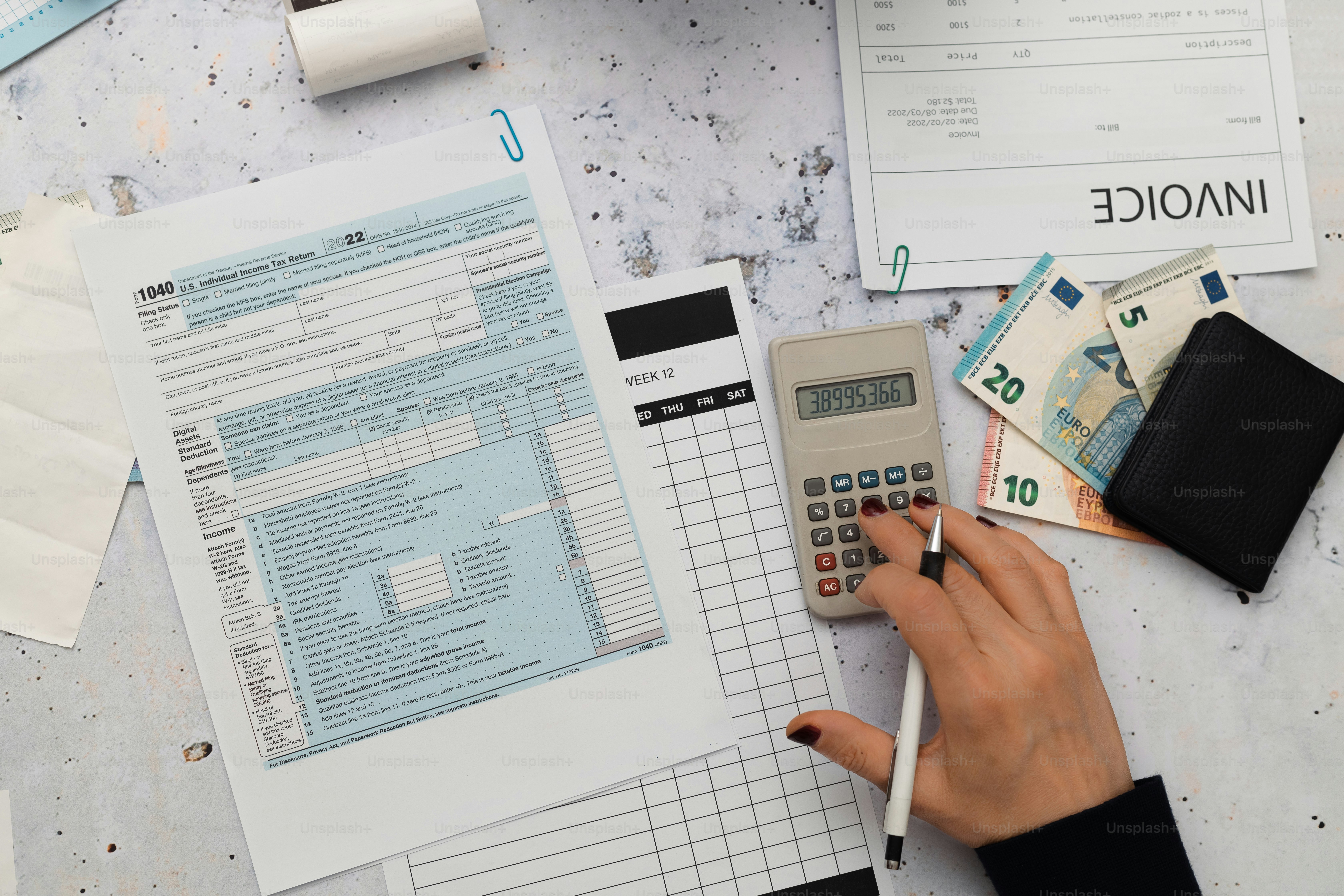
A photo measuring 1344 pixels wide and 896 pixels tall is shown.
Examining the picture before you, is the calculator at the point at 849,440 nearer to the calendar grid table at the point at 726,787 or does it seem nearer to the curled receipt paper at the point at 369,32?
the calendar grid table at the point at 726,787

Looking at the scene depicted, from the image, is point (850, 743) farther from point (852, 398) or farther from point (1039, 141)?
point (1039, 141)

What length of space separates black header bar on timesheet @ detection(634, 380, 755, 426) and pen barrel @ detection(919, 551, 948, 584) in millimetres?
197

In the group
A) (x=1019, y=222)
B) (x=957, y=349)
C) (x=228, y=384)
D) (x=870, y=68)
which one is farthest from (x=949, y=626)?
(x=228, y=384)

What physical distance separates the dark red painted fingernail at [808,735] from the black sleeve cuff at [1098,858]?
0.53ft

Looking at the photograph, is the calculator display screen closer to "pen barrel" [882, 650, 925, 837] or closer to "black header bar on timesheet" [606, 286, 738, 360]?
"black header bar on timesheet" [606, 286, 738, 360]

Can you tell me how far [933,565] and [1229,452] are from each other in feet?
0.94

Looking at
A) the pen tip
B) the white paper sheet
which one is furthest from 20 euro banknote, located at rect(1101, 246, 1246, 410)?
the white paper sheet

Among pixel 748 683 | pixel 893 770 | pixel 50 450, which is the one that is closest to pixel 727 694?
pixel 748 683

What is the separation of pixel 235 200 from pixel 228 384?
0.16 metres

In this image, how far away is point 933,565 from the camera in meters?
0.66

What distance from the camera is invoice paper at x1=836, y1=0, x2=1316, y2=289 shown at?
29.1 inches

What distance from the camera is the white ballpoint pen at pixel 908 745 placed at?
0.64 metres

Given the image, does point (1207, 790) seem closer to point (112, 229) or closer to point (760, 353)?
point (760, 353)

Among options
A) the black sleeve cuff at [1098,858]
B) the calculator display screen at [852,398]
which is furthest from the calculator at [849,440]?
the black sleeve cuff at [1098,858]
